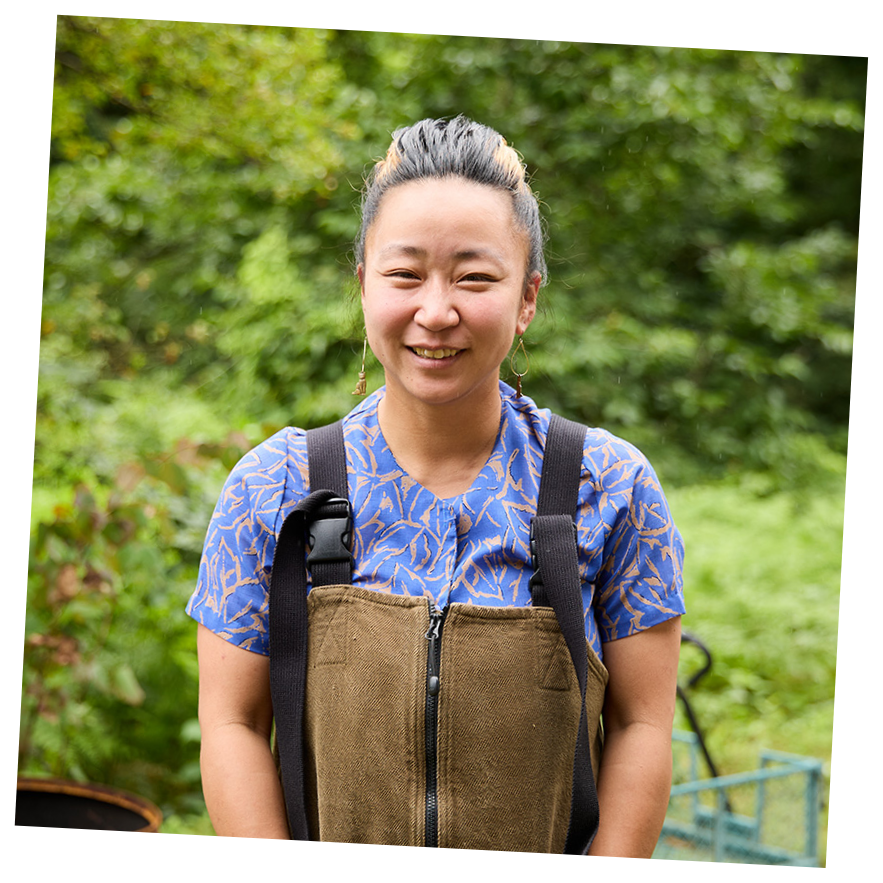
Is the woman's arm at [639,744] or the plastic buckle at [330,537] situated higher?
the plastic buckle at [330,537]

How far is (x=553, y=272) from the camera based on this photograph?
595 cm

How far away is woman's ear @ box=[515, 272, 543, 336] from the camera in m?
1.62

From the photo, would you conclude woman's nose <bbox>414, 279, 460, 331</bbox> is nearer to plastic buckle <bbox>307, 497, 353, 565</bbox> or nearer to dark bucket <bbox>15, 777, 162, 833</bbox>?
plastic buckle <bbox>307, 497, 353, 565</bbox>

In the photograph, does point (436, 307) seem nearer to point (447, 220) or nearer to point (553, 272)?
point (447, 220)

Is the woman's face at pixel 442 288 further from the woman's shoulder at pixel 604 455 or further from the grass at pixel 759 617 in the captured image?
the grass at pixel 759 617

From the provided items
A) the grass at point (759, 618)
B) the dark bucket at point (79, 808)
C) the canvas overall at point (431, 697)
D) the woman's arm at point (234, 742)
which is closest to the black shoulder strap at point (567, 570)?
Answer: the canvas overall at point (431, 697)

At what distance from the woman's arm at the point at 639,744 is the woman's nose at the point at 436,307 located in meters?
0.63

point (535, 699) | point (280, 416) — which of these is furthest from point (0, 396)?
point (280, 416)

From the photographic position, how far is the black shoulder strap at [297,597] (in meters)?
1.48

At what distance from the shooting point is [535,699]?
1.51 metres

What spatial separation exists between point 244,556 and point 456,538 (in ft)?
1.19

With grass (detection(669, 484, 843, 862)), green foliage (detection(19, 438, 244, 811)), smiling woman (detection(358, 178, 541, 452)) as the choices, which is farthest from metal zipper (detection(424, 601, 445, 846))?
grass (detection(669, 484, 843, 862))

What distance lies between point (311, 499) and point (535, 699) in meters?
0.51

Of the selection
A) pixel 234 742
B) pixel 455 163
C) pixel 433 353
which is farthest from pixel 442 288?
pixel 234 742
